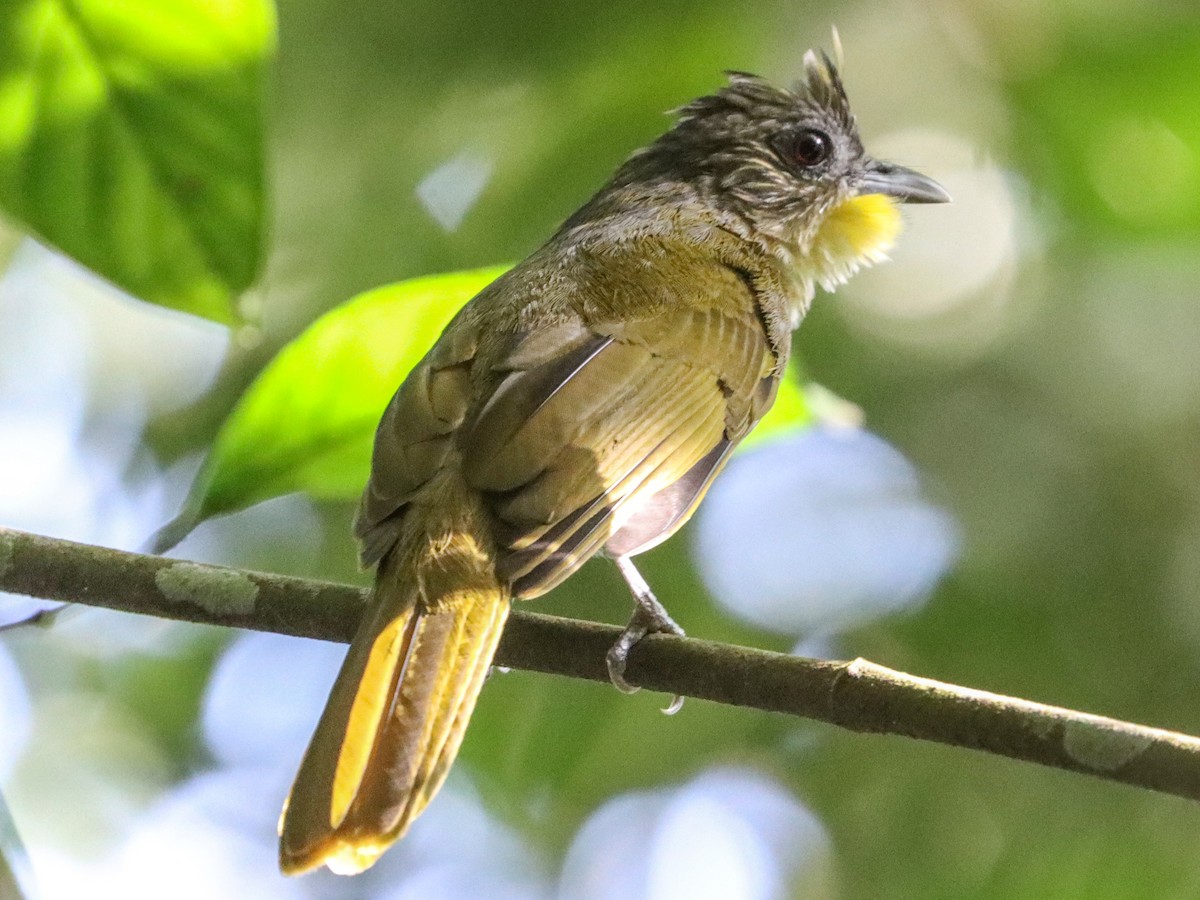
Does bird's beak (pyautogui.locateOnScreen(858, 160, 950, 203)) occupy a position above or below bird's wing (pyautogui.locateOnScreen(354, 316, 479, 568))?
below

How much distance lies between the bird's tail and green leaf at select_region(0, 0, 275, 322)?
1.59ft

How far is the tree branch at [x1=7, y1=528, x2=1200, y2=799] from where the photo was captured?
1457 mm

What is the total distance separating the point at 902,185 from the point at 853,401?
1.19 m

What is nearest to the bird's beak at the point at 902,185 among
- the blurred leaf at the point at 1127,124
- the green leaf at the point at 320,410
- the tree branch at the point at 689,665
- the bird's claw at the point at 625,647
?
the blurred leaf at the point at 1127,124

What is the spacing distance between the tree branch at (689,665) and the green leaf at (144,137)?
39 centimetres

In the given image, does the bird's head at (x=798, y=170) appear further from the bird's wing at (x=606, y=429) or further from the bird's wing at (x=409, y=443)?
the bird's wing at (x=409, y=443)

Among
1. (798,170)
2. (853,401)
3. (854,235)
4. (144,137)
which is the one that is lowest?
(853,401)

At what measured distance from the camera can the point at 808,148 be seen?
11.1 ft

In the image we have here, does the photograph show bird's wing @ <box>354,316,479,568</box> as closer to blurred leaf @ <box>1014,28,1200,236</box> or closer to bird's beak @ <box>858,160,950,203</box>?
bird's beak @ <box>858,160,950,203</box>

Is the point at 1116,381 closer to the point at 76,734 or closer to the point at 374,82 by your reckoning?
the point at 374,82

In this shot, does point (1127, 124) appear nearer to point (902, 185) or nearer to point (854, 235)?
point (902, 185)

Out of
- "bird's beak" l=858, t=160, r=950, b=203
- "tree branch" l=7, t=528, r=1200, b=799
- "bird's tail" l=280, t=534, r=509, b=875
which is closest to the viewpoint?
"tree branch" l=7, t=528, r=1200, b=799

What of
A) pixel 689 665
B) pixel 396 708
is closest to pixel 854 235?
pixel 689 665

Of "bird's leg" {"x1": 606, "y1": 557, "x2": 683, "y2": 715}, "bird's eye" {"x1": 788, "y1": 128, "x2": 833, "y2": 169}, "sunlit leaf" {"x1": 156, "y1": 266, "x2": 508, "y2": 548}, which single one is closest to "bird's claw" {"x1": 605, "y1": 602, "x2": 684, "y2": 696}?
"bird's leg" {"x1": 606, "y1": 557, "x2": 683, "y2": 715}
